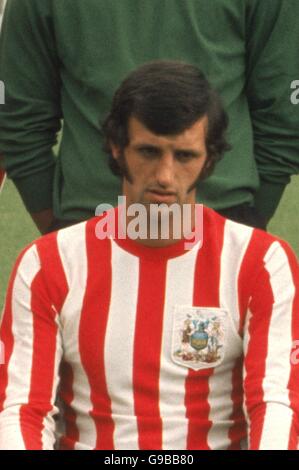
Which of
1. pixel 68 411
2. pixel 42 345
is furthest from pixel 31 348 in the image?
pixel 68 411

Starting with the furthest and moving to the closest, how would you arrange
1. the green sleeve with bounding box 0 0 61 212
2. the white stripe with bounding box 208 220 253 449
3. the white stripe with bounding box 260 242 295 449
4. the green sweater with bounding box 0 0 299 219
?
the green sleeve with bounding box 0 0 61 212 < the green sweater with bounding box 0 0 299 219 < the white stripe with bounding box 208 220 253 449 < the white stripe with bounding box 260 242 295 449

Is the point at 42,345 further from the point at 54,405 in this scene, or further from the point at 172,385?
the point at 172,385

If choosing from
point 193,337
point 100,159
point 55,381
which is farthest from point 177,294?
point 100,159

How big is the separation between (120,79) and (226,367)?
0.74 m

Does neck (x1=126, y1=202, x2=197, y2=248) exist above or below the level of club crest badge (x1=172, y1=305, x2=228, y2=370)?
above

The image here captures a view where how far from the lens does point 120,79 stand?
3.42 meters

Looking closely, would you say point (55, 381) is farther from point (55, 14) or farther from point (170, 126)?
point (55, 14)

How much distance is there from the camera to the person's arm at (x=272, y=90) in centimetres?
346

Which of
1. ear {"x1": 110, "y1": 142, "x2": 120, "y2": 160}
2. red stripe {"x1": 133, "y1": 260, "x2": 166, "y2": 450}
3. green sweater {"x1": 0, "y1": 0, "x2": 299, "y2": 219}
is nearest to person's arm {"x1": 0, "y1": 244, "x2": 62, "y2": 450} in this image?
red stripe {"x1": 133, "y1": 260, "x2": 166, "y2": 450}

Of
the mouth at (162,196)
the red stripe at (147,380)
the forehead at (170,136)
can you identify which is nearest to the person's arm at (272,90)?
the forehead at (170,136)

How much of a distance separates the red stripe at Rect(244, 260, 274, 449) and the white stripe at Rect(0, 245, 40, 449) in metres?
0.39

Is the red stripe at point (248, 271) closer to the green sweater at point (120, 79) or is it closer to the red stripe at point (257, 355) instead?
the red stripe at point (257, 355)

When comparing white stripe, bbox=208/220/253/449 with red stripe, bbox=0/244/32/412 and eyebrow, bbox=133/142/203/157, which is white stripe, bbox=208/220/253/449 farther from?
red stripe, bbox=0/244/32/412

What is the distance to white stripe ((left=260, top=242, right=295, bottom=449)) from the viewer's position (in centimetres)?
287
